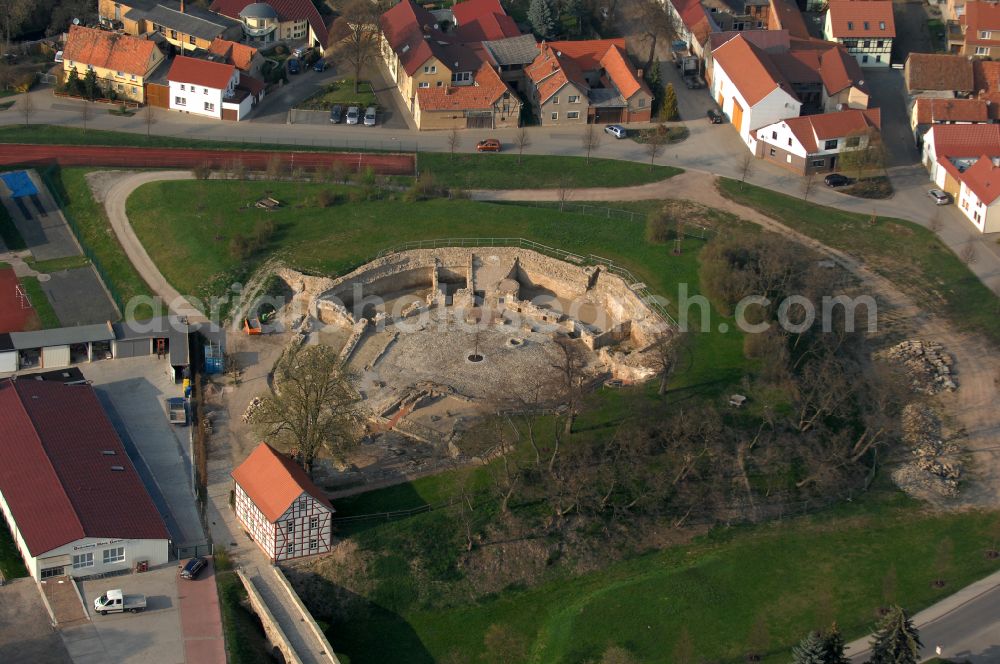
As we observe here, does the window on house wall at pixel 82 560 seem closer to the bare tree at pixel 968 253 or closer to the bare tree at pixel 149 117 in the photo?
the bare tree at pixel 149 117

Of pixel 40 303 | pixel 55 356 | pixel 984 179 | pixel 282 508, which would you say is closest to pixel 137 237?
pixel 40 303

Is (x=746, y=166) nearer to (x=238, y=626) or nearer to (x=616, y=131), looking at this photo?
(x=616, y=131)

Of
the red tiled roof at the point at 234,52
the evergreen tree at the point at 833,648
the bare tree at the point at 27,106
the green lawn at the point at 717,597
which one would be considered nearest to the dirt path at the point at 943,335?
the green lawn at the point at 717,597

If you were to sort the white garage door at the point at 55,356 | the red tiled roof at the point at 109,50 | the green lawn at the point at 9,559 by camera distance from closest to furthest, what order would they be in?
the green lawn at the point at 9,559
the white garage door at the point at 55,356
the red tiled roof at the point at 109,50

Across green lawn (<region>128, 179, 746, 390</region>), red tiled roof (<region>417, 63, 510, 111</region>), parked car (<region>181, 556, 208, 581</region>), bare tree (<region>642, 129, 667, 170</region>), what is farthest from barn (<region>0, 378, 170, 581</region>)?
bare tree (<region>642, 129, 667, 170</region>)

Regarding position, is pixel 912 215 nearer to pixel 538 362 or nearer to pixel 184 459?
pixel 538 362

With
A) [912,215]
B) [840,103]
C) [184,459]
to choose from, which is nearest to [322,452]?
[184,459]
